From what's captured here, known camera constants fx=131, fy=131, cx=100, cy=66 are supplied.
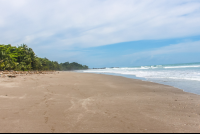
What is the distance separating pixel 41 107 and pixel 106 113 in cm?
188

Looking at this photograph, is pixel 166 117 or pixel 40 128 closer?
pixel 40 128

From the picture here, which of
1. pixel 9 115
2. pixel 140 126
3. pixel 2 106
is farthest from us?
pixel 2 106

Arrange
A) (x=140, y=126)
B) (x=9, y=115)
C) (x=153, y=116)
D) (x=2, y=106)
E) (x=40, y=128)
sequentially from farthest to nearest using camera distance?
(x=2, y=106), (x=153, y=116), (x=9, y=115), (x=140, y=126), (x=40, y=128)

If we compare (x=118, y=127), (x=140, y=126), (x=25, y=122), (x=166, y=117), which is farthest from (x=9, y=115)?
(x=166, y=117)

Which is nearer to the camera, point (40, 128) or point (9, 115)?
point (40, 128)

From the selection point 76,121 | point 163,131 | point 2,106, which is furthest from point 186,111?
point 2,106

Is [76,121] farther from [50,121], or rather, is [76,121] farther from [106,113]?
[106,113]

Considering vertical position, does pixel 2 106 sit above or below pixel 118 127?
above

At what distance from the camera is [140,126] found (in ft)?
8.97

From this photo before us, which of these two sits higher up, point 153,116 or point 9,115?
point 9,115

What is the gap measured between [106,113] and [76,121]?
881 mm

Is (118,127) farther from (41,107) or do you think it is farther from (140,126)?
(41,107)

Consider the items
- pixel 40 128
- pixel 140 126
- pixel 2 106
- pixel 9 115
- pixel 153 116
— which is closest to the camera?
pixel 40 128

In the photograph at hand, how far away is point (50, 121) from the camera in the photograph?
2.87 m
